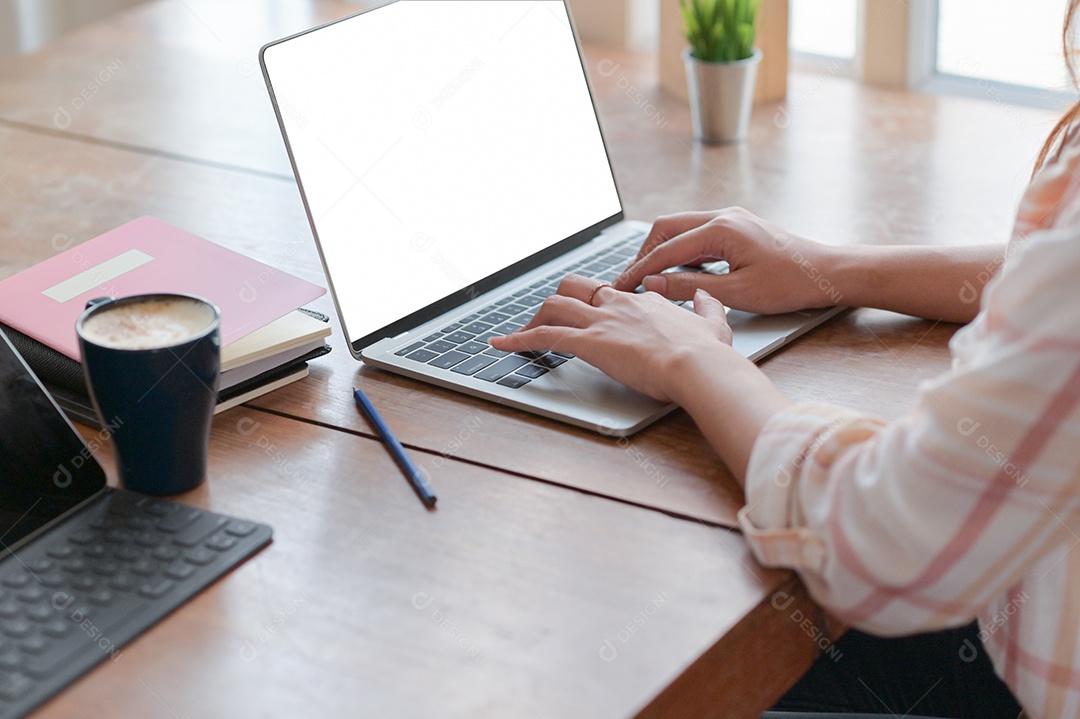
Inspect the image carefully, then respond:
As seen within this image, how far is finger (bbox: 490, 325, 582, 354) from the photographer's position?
941mm

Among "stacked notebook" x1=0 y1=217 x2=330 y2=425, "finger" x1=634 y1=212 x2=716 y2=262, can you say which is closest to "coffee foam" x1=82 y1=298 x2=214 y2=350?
"stacked notebook" x1=0 y1=217 x2=330 y2=425

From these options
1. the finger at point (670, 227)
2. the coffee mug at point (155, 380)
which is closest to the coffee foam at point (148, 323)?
the coffee mug at point (155, 380)

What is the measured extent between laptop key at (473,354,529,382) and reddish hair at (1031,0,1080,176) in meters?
0.43

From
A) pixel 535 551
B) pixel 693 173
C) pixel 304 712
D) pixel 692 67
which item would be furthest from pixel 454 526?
pixel 692 67

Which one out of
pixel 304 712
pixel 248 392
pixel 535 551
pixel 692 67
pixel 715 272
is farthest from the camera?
pixel 692 67

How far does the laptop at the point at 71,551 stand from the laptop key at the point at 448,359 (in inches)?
10.0

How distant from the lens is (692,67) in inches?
64.3

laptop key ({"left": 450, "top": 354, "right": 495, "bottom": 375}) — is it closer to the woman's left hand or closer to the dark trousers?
the woman's left hand

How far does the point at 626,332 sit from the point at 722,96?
0.78 metres

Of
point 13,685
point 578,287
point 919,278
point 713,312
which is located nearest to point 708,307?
point 713,312

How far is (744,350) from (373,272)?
327mm

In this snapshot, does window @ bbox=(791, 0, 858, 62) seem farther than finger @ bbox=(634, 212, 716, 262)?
Yes

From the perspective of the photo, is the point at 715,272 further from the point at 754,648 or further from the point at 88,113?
the point at 88,113

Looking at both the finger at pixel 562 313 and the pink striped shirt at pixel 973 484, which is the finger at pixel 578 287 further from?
the pink striped shirt at pixel 973 484
